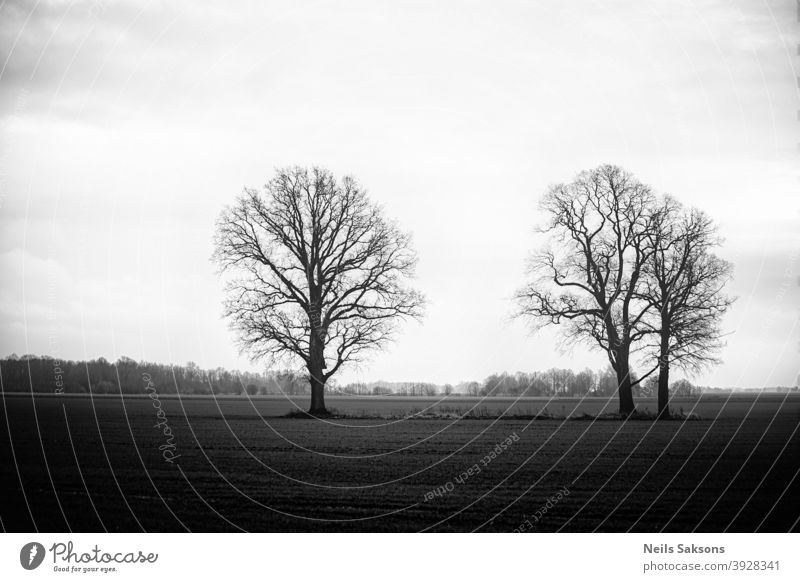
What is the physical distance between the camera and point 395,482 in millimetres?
21672

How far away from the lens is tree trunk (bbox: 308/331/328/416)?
172 ft

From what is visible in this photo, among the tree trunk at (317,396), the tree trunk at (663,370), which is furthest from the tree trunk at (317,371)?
the tree trunk at (663,370)

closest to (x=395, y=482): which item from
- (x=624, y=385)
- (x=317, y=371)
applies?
(x=317, y=371)

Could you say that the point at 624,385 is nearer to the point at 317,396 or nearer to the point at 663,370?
the point at 663,370

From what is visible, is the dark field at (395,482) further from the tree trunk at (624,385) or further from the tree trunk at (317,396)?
the tree trunk at (317,396)

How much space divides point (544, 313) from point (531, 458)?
83.5 ft

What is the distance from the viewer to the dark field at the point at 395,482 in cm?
1736

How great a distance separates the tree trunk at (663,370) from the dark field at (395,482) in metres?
13.7

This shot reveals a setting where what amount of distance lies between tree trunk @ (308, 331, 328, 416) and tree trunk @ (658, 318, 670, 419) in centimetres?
2181

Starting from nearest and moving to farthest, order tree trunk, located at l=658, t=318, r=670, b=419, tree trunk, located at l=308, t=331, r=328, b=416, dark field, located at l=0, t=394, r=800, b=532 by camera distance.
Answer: dark field, located at l=0, t=394, r=800, b=532
tree trunk, located at l=658, t=318, r=670, b=419
tree trunk, located at l=308, t=331, r=328, b=416

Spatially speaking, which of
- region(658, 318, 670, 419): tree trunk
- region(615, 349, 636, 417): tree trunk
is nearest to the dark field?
region(658, 318, 670, 419): tree trunk

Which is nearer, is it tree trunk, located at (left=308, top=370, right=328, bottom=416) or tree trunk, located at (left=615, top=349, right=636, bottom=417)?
tree trunk, located at (left=615, top=349, right=636, bottom=417)

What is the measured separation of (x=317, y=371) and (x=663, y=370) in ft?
73.7

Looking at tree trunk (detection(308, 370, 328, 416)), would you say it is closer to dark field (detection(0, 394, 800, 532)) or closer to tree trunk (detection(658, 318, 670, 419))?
dark field (detection(0, 394, 800, 532))
